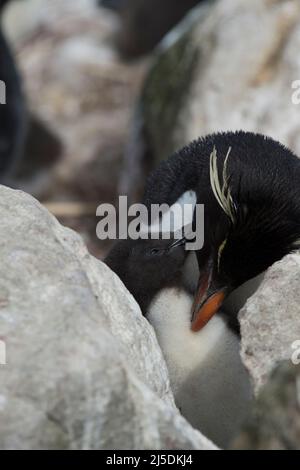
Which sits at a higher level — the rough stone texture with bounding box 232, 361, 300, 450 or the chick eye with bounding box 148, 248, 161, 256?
the rough stone texture with bounding box 232, 361, 300, 450

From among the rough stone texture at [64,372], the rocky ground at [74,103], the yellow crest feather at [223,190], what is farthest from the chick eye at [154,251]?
the rocky ground at [74,103]

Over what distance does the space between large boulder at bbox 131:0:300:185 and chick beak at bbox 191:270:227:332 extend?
2.10m

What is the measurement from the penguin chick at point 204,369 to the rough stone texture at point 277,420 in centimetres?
62

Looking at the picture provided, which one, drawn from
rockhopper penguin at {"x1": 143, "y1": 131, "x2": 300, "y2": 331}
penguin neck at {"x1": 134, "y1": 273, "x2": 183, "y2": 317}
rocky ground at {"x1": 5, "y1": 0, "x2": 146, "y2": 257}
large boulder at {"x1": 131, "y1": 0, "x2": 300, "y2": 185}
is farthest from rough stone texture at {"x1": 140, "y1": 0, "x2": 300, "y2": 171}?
penguin neck at {"x1": 134, "y1": 273, "x2": 183, "y2": 317}

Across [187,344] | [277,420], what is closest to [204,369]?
[187,344]

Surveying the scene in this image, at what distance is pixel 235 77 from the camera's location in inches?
209

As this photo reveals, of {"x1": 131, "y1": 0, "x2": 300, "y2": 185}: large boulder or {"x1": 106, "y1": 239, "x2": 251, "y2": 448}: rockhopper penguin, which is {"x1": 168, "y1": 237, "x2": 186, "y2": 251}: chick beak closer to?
{"x1": 106, "y1": 239, "x2": 251, "y2": 448}: rockhopper penguin

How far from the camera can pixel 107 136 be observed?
827cm

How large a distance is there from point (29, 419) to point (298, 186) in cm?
125

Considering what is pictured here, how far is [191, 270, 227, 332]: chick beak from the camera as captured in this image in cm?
276

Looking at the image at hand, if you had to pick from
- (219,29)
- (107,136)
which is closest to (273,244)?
(219,29)

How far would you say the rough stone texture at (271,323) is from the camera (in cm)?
237

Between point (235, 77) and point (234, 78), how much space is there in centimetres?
1

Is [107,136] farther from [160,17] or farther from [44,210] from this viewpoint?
[44,210]
